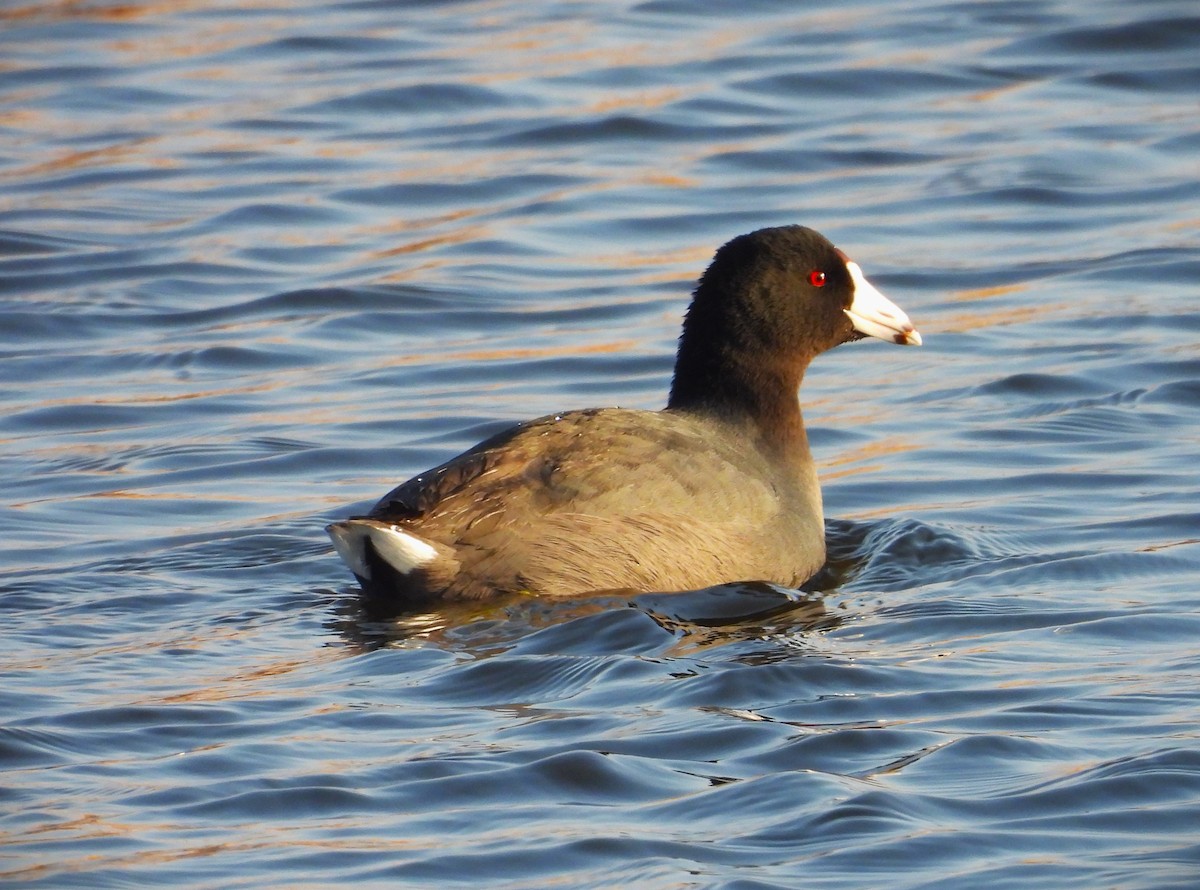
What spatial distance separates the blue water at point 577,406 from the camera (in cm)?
503

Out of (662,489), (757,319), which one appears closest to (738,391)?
(757,319)

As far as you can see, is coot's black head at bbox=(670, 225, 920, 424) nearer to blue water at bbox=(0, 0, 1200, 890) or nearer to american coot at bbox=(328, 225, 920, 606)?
american coot at bbox=(328, 225, 920, 606)

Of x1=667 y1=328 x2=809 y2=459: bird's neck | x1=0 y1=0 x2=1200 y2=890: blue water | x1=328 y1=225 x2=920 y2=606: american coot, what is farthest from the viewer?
x1=667 y1=328 x2=809 y2=459: bird's neck

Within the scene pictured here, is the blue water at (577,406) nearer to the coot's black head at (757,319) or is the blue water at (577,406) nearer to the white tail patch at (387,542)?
the white tail patch at (387,542)

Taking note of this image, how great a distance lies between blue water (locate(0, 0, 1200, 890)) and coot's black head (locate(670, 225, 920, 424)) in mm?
710

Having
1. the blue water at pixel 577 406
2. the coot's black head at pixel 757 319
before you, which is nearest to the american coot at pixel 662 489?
the coot's black head at pixel 757 319

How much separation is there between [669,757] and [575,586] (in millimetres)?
1453

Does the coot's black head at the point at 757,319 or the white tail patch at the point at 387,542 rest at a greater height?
the coot's black head at the point at 757,319

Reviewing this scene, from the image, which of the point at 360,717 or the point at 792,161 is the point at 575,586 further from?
the point at 792,161

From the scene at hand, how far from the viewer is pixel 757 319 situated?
790 cm

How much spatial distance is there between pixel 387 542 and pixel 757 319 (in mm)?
1948

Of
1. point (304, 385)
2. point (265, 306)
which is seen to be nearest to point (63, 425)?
point (304, 385)

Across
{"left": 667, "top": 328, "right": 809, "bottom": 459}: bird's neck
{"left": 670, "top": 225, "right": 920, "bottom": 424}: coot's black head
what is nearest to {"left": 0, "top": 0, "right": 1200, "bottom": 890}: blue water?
{"left": 667, "top": 328, "right": 809, "bottom": 459}: bird's neck

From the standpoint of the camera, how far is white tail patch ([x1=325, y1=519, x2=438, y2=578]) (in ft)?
21.6
